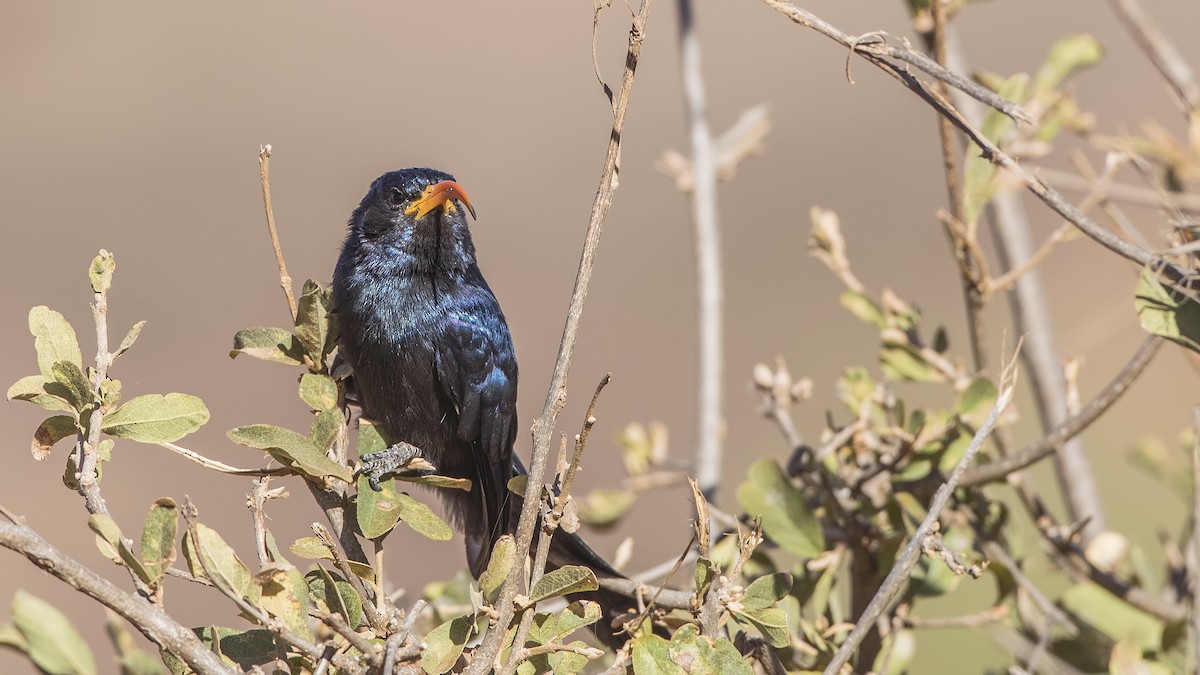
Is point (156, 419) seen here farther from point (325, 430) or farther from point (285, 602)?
point (285, 602)

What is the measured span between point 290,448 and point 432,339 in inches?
52.5

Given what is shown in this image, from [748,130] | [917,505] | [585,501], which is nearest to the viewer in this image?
[917,505]

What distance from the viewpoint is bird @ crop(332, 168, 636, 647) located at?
284cm

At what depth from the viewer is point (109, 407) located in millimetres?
1636

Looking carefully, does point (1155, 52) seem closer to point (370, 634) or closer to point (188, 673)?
point (370, 634)

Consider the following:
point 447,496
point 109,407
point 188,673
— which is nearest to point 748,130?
point 447,496

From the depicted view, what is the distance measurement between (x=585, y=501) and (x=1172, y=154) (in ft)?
5.66

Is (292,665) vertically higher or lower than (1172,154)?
lower

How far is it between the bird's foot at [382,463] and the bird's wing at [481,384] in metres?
0.47

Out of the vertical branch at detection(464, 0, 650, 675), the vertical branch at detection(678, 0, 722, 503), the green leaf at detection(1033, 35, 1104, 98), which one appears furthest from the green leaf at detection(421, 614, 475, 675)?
the green leaf at detection(1033, 35, 1104, 98)

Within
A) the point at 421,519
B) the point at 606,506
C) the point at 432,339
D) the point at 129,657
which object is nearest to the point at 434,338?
the point at 432,339

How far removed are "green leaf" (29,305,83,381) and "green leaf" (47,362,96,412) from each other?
1.3 inches

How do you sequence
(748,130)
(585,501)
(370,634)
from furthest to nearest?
(748,130), (585,501), (370,634)

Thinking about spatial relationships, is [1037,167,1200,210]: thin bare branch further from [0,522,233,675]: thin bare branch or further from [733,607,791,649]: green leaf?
[0,522,233,675]: thin bare branch
